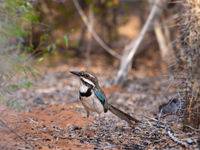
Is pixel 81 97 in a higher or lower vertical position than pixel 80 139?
higher

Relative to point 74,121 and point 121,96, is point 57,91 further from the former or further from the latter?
point 74,121

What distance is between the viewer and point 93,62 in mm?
12234

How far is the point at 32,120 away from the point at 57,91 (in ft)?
10.9

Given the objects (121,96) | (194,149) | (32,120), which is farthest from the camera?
(121,96)

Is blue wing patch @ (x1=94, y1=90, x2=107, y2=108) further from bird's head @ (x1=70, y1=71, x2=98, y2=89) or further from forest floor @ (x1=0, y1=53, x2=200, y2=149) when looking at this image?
forest floor @ (x1=0, y1=53, x2=200, y2=149)

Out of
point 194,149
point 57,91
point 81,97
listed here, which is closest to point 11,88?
point 81,97

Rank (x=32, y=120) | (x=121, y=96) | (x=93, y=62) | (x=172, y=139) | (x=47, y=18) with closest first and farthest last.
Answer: (x=172, y=139) < (x=32, y=120) < (x=121, y=96) < (x=47, y=18) < (x=93, y=62)

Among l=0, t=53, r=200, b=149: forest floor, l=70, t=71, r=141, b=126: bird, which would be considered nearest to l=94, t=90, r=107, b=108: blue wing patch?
l=70, t=71, r=141, b=126: bird

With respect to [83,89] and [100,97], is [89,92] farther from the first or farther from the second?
[100,97]

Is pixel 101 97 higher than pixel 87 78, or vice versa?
pixel 87 78

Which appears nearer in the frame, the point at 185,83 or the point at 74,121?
the point at 185,83

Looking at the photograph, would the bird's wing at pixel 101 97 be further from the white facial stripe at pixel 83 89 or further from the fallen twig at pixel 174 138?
the fallen twig at pixel 174 138

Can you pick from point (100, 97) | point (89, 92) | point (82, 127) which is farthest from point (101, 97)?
point (82, 127)

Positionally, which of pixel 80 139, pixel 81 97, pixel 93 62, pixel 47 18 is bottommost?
pixel 80 139
